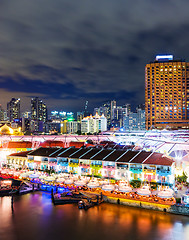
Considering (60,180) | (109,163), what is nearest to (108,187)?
(109,163)

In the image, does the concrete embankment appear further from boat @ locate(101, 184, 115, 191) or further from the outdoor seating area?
boat @ locate(101, 184, 115, 191)

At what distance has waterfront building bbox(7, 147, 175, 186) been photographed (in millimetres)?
28641

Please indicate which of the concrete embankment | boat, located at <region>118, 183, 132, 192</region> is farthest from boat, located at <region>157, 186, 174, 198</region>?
boat, located at <region>118, 183, 132, 192</region>

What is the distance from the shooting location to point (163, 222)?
72.6 ft

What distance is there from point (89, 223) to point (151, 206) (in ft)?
21.5

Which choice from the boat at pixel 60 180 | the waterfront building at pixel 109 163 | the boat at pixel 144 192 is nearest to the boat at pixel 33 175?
the waterfront building at pixel 109 163

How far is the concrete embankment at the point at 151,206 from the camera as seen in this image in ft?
76.5

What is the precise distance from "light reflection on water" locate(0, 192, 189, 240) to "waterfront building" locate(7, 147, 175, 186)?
547 centimetres

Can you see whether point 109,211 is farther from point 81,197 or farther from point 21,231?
point 21,231

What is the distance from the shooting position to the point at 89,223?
22.7m

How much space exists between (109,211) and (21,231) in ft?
28.4

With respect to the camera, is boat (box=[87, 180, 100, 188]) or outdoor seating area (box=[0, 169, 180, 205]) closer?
outdoor seating area (box=[0, 169, 180, 205])

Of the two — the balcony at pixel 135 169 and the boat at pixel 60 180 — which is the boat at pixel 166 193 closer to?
the balcony at pixel 135 169

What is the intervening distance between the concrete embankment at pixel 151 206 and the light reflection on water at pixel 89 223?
0.55 m
